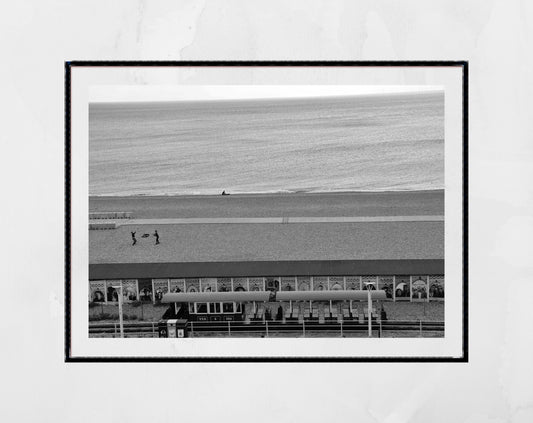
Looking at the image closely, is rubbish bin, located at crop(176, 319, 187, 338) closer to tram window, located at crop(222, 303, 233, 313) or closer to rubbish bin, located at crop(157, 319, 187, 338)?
rubbish bin, located at crop(157, 319, 187, 338)

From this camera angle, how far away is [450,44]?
2.45 m

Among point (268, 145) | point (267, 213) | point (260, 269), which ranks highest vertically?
point (268, 145)

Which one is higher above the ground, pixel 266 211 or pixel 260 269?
pixel 266 211

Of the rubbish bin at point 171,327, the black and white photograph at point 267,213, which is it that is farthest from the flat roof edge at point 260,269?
the rubbish bin at point 171,327

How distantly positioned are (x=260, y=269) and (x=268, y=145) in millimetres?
432

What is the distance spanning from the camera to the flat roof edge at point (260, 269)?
8.10 feet

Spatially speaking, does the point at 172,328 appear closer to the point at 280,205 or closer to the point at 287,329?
the point at 287,329

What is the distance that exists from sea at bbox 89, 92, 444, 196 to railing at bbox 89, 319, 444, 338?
1.51ft

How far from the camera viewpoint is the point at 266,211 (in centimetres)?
248

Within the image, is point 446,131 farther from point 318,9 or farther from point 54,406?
point 54,406

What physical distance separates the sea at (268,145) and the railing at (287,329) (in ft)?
1.51

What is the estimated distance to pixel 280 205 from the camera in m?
2.48

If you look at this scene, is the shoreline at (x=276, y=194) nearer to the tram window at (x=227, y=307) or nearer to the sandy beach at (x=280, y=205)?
the sandy beach at (x=280, y=205)

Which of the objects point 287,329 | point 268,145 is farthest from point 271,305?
point 268,145
